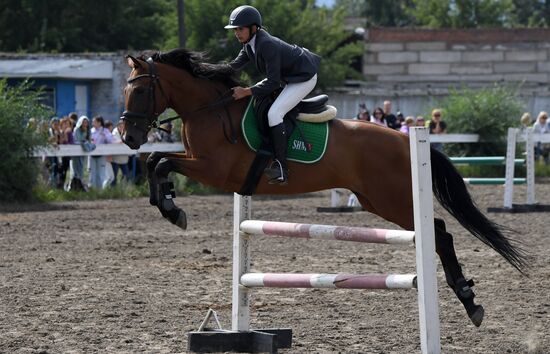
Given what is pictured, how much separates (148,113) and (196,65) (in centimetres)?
59

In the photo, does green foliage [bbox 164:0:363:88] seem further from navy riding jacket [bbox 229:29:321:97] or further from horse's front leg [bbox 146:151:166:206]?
horse's front leg [bbox 146:151:166:206]

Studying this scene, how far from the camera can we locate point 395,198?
27.5ft

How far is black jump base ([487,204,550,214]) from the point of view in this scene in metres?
17.4

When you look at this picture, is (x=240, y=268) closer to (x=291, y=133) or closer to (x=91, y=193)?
(x=291, y=133)

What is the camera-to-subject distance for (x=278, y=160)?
26.2 ft

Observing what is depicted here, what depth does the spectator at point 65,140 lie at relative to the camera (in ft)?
65.3

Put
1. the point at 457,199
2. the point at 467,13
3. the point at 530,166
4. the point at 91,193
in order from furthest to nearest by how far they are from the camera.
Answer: the point at 467,13
the point at 91,193
the point at 530,166
the point at 457,199

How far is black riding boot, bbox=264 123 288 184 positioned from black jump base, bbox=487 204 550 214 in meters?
10.0

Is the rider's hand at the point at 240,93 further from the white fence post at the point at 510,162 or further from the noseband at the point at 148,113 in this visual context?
the white fence post at the point at 510,162

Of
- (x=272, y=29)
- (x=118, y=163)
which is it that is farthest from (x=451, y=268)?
(x=272, y=29)

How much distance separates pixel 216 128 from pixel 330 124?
91cm

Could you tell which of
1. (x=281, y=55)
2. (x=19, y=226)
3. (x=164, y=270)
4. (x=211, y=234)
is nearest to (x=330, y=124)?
(x=281, y=55)

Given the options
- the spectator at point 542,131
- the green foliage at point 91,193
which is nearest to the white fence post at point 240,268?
the green foliage at point 91,193

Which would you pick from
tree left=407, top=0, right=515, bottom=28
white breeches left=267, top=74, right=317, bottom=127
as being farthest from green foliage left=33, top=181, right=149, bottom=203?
tree left=407, top=0, right=515, bottom=28
